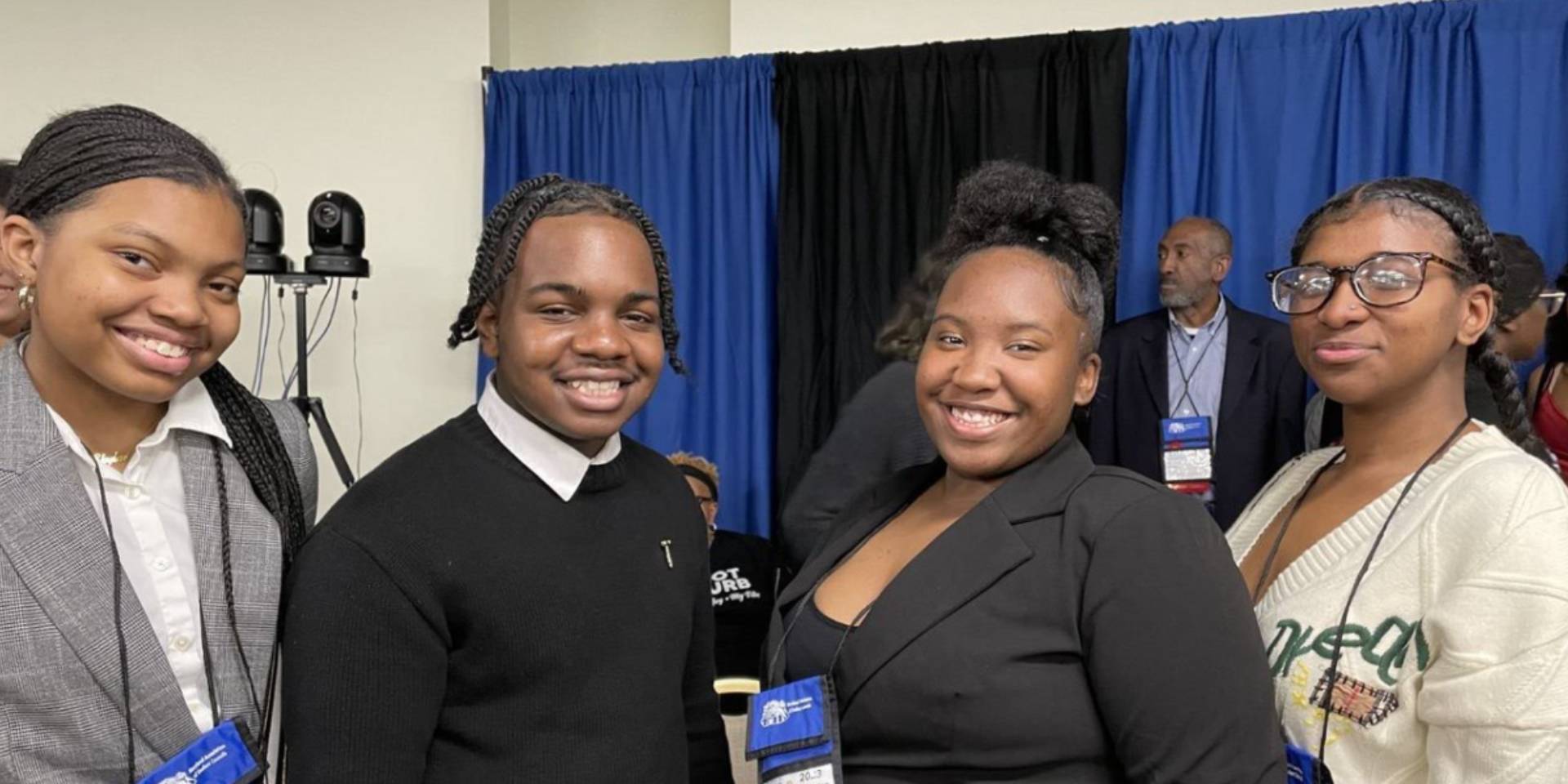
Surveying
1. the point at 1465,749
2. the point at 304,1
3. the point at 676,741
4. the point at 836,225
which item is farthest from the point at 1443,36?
the point at 304,1

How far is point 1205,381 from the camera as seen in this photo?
4.16m

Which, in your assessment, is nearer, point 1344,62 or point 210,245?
point 210,245

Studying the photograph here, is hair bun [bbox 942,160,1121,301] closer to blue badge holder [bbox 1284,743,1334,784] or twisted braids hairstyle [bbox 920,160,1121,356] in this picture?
twisted braids hairstyle [bbox 920,160,1121,356]

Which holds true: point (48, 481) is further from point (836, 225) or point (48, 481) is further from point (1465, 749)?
point (836, 225)

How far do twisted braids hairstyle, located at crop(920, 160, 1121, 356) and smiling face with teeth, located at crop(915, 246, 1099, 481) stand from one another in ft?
0.04

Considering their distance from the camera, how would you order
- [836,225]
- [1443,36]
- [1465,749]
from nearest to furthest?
[1465,749] < [1443,36] < [836,225]

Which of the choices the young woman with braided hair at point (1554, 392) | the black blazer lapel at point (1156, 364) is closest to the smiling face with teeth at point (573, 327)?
the young woman with braided hair at point (1554, 392)

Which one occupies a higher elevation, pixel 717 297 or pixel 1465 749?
pixel 717 297

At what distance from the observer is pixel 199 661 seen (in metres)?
1.29

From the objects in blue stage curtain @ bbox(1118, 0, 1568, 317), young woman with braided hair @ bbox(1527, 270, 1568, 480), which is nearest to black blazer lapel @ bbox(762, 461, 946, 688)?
young woman with braided hair @ bbox(1527, 270, 1568, 480)

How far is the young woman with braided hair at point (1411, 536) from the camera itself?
126 cm

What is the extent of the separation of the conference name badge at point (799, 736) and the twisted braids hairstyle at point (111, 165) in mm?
629

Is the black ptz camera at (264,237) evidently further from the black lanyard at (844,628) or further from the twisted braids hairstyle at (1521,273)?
the twisted braids hairstyle at (1521,273)

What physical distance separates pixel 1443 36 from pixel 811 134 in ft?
7.72
